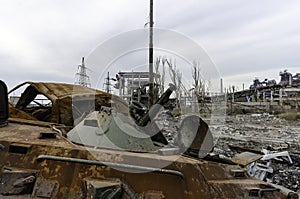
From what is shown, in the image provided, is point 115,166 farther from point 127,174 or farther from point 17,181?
point 17,181

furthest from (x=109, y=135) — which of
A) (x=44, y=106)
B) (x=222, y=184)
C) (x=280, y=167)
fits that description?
(x=280, y=167)

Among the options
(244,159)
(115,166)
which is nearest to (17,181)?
(115,166)

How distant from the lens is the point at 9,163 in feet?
10.3

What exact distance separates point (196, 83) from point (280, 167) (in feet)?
8.84

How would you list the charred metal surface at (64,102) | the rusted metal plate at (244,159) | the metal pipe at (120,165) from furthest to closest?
1. the charred metal surface at (64,102)
2. the rusted metal plate at (244,159)
3. the metal pipe at (120,165)

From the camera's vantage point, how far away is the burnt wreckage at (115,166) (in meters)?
2.89

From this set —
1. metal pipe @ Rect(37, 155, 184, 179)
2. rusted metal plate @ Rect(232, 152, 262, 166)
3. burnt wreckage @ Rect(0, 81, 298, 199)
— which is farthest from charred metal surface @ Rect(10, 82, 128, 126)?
metal pipe @ Rect(37, 155, 184, 179)

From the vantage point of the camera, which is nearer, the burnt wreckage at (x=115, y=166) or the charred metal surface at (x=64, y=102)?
the burnt wreckage at (x=115, y=166)

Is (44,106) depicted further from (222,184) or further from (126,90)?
(222,184)

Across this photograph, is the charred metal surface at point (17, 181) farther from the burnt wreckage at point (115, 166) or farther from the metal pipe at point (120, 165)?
the metal pipe at point (120, 165)

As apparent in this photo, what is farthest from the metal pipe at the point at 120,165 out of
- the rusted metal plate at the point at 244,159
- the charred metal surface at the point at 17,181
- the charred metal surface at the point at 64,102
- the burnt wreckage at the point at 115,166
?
the charred metal surface at the point at 64,102

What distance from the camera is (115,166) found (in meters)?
2.92

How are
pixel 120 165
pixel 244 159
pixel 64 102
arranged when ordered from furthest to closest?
1. pixel 64 102
2. pixel 244 159
3. pixel 120 165

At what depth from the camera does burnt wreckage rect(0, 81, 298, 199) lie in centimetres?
289
